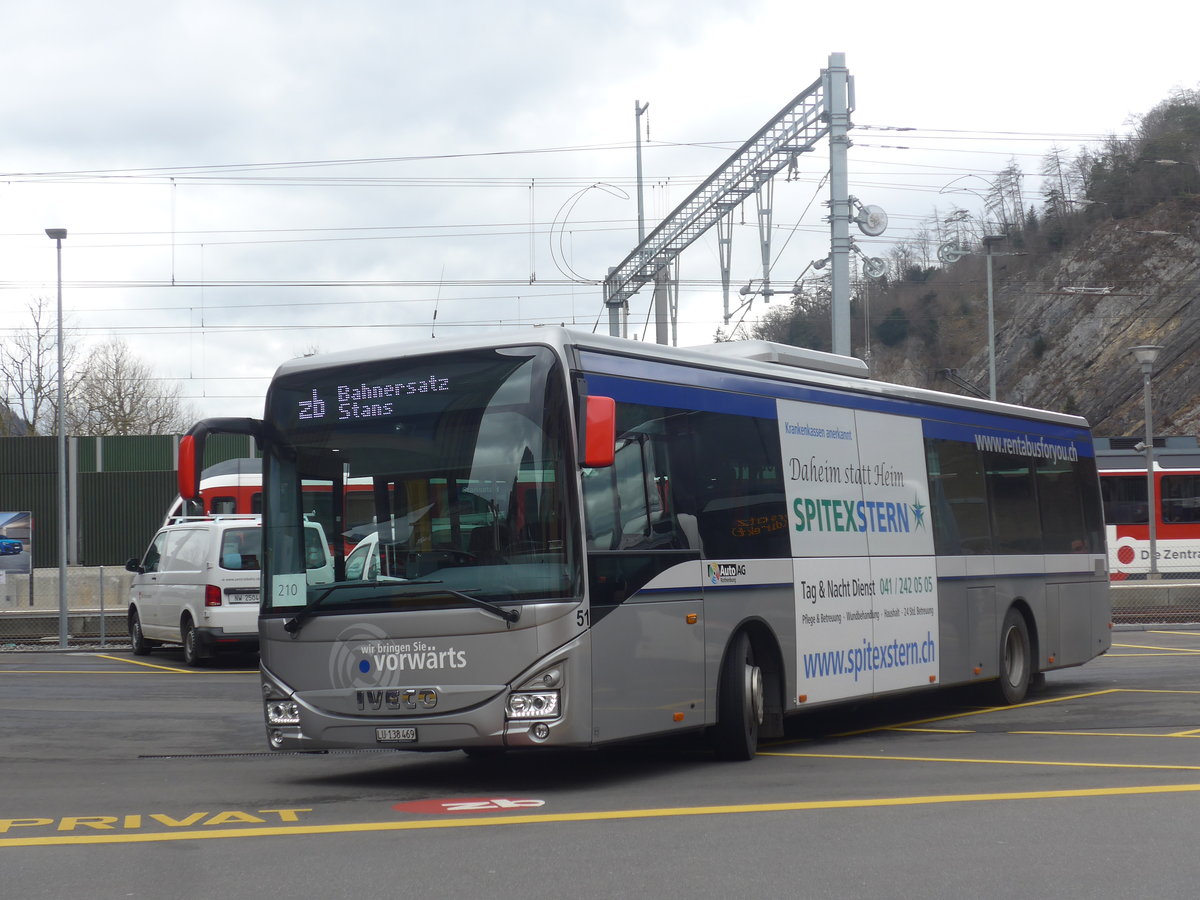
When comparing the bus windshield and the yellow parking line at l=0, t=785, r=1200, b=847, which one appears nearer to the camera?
the yellow parking line at l=0, t=785, r=1200, b=847

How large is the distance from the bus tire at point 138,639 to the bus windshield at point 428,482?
1406 cm

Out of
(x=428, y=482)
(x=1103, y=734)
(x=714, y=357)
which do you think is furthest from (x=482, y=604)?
(x=1103, y=734)

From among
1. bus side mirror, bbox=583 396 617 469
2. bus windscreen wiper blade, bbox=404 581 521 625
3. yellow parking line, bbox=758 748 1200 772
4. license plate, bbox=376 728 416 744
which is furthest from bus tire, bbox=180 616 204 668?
bus side mirror, bbox=583 396 617 469

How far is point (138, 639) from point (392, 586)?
1509cm

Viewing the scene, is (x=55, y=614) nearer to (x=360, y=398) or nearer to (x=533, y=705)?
(x=360, y=398)

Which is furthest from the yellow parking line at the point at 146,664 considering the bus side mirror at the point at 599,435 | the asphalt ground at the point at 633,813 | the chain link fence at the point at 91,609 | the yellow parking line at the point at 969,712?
the bus side mirror at the point at 599,435

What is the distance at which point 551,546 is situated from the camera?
8.96 meters

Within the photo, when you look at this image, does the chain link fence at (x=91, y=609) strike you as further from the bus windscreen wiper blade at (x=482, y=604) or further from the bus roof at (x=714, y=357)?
the bus windscreen wiper blade at (x=482, y=604)

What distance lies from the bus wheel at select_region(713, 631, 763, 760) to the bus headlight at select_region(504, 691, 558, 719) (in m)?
1.78

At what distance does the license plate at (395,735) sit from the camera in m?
9.17

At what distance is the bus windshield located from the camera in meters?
8.99

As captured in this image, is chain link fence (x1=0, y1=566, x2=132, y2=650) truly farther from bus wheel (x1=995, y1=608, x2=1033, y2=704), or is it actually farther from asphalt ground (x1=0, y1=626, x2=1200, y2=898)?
bus wheel (x1=995, y1=608, x2=1033, y2=704)

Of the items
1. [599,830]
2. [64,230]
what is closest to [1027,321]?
[64,230]

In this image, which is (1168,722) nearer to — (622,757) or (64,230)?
(622,757)
